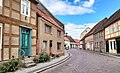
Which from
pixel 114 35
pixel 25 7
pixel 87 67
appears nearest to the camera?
pixel 87 67

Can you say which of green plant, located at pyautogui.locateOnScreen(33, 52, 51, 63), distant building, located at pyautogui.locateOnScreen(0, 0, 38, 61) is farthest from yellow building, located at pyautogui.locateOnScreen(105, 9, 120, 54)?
distant building, located at pyautogui.locateOnScreen(0, 0, 38, 61)

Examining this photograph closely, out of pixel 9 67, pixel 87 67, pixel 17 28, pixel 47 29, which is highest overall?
pixel 47 29

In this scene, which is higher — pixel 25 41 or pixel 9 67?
pixel 25 41

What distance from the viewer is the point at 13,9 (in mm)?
13781

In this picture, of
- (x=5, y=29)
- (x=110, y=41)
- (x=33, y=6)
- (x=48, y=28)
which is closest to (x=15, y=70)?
(x=5, y=29)

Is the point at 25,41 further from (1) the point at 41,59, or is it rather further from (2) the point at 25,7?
(2) the point at 25,7

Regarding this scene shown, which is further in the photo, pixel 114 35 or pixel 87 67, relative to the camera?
pixel 114 35

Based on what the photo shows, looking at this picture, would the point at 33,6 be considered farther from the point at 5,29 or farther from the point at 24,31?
the point at 5,29

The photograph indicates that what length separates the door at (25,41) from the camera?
1554cm

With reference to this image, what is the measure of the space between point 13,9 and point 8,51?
3.16 metres

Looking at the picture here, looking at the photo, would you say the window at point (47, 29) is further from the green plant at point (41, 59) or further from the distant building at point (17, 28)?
the green plant at point (41, 59)

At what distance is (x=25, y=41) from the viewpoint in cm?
1628

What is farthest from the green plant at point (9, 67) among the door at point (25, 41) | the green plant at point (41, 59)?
the green plant at point (41, 59)

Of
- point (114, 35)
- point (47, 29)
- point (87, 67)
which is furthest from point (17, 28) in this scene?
point (114, 35)
